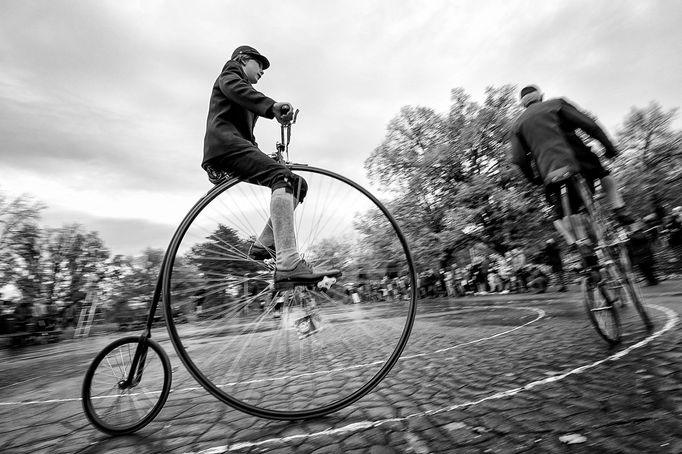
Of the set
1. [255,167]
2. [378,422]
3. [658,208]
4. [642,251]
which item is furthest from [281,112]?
[658,208]

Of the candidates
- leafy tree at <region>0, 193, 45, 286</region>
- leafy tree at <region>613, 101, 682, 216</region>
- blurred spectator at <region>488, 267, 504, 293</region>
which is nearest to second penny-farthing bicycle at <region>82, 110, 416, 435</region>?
blurred spectator at <region>488, 267, 504, 293</region>

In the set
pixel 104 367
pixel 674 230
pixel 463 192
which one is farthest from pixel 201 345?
pixel 463 192

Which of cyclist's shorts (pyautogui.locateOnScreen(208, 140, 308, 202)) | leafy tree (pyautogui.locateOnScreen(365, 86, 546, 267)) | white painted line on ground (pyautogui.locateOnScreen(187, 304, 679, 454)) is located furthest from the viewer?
leafy tree (pyautogui.locateOnScreen(365, 86, 546, 267))

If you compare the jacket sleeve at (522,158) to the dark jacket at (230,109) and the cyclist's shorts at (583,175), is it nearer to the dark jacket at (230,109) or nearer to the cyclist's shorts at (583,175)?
the cyclist's shorts at (583,175)

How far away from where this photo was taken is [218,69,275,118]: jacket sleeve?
87.1 inches

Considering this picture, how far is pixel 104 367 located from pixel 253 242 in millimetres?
1322

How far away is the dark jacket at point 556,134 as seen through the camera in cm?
313

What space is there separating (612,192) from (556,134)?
Result: 70 centimetres

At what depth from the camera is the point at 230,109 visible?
2.41m

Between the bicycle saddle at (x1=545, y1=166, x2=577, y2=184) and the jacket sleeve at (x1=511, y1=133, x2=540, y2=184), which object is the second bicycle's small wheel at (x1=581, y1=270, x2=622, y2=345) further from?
the jacket sleeve at (x1=511, y1=133, x2=540, y2=184)

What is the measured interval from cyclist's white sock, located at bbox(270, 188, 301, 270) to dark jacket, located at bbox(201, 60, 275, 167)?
44cm

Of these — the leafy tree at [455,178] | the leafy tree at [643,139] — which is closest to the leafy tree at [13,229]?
the leafy tree at [455,178]

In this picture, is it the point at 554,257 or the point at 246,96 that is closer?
the point at 246,96

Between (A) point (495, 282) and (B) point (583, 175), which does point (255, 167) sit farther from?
(A) point (495, 282)
